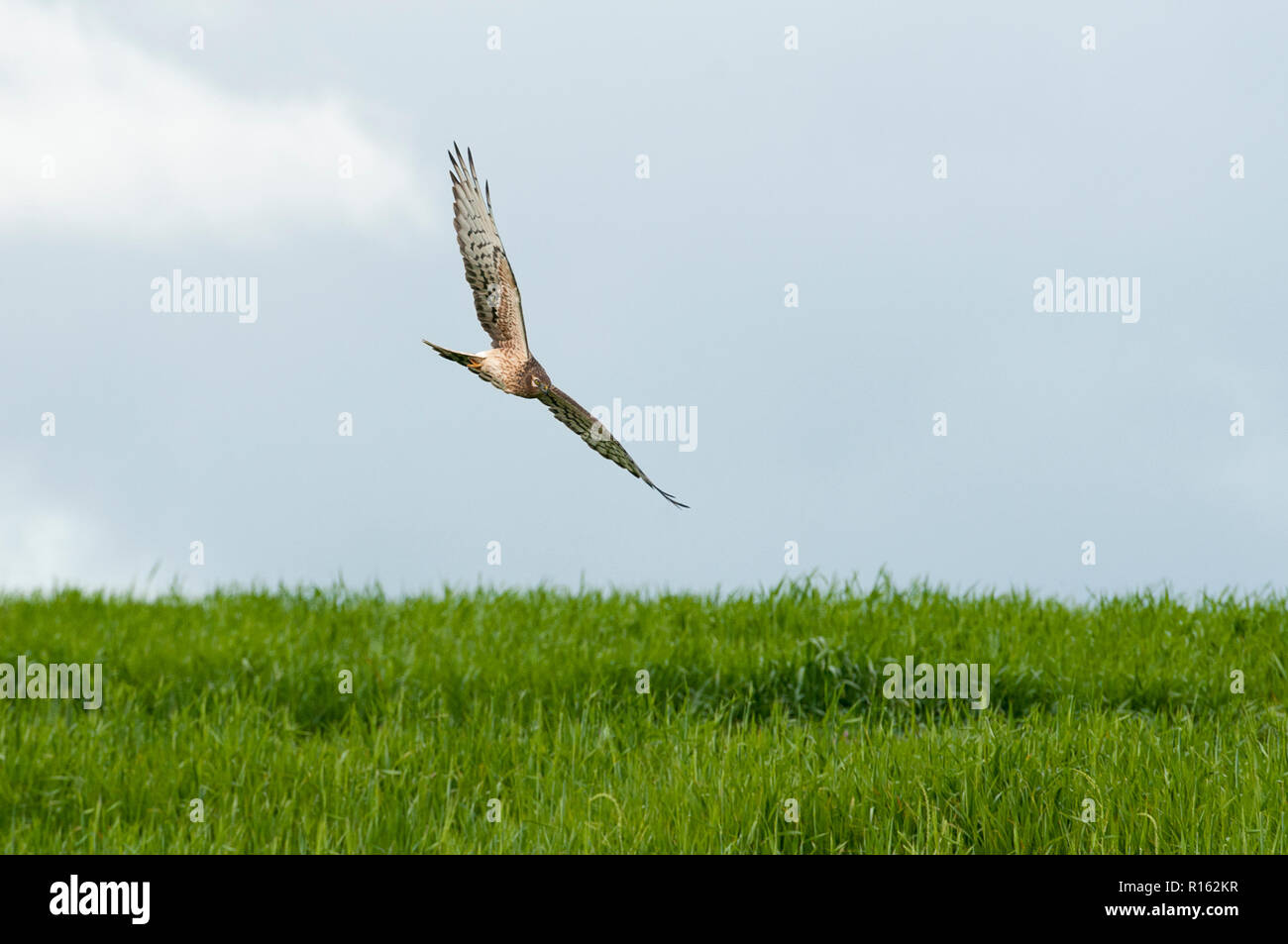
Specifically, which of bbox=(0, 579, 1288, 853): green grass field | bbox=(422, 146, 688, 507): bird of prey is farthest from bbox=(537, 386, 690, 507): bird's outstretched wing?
bbox=(0, 579, 1288, 853): green grass field

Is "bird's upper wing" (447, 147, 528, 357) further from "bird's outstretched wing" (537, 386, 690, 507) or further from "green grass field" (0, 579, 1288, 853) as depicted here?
"green grass field" (0, 579, 1288, 853)

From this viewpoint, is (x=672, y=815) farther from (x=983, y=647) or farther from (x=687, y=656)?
(x=983, y=647)

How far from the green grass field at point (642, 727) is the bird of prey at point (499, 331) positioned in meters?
2.26

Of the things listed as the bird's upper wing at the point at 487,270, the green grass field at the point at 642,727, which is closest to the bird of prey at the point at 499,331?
the bird's upper wing at the point at 487,270

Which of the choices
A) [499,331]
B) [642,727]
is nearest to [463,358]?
[499,331]

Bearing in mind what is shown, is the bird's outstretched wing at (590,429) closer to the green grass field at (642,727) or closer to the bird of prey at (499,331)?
the bird of prey at (499,331)

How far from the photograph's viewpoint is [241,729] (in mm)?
6027

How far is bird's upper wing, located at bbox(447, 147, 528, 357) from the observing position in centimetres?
281

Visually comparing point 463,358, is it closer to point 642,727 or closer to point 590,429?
point 590,429

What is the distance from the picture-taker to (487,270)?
9.43 feet

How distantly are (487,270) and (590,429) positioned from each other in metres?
0.50

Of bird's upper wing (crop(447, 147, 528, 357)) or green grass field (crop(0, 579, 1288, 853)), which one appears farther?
green grass field (crop(0, 579, 1288, 853))
